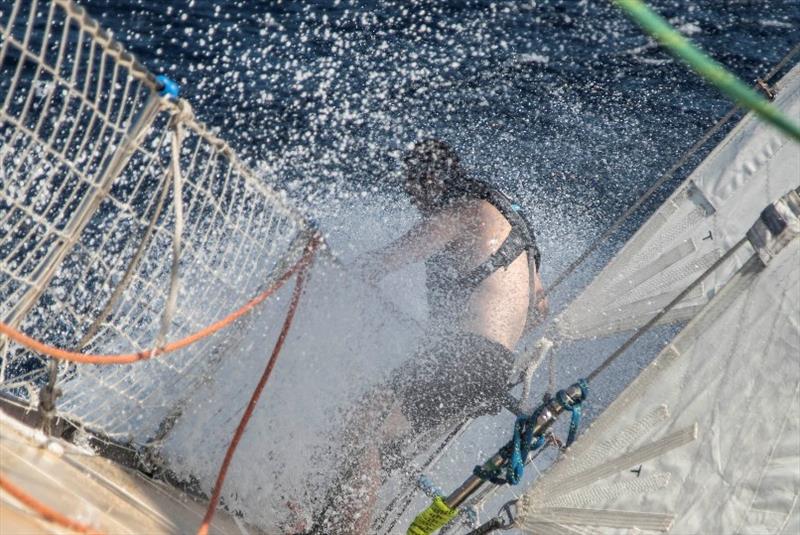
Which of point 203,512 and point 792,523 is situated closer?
point 792,523

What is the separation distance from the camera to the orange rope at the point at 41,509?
215 centimetres

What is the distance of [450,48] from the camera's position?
808 cm

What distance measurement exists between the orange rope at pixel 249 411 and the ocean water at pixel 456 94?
94cm

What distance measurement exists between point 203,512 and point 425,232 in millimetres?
1760

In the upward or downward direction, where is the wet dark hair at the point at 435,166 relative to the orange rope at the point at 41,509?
upward

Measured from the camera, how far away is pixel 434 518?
3740 millimetres

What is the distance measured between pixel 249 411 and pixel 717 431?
188 cm

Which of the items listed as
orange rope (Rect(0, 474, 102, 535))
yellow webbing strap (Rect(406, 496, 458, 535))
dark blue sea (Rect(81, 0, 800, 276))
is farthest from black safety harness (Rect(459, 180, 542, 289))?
orange rope (Rect(0, 474, 102, 535))

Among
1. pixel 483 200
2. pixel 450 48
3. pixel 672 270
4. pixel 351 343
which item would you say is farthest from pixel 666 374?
pixel 450 48

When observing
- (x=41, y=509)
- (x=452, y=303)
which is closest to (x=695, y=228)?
(x=452, y=303)

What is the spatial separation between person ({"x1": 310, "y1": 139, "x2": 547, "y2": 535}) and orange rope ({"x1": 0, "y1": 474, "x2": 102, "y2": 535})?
7.11ft

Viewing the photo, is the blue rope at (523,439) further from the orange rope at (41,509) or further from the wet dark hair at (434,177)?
the orange rope at (41,509)

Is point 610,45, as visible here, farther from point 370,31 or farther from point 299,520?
point 299,520

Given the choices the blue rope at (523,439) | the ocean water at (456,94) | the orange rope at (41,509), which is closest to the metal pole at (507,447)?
the blue rope at (523,439)
